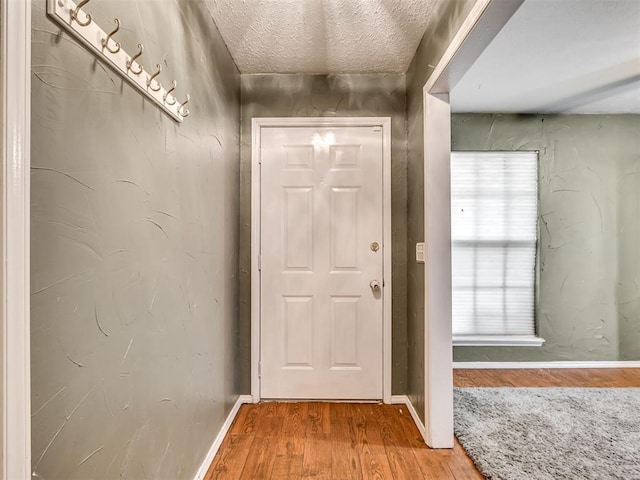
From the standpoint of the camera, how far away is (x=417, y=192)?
2.29 meters

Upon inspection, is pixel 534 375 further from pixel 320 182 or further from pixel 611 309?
pixel 320 182

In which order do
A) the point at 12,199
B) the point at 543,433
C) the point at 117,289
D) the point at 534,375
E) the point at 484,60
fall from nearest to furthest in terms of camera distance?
the point at 12,199, the point at 117,289, the point at 543,433, the point at 484,60, the point at 534,375

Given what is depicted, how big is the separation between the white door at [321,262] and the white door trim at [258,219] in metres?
0.04

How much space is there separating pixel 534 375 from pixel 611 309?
1034 millimetres

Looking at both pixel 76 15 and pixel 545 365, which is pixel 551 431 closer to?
pixel 545 365

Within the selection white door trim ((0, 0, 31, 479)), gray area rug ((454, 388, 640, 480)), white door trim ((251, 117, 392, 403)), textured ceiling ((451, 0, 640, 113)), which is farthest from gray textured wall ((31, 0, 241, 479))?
textured ceiling ((451, 0, 640, 113))

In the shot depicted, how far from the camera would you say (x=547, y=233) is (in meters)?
3.37

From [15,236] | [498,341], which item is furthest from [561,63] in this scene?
[15,236]

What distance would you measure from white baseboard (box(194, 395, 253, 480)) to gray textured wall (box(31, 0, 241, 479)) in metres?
0.07

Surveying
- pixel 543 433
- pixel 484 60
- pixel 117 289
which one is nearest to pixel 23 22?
pixel 117 289

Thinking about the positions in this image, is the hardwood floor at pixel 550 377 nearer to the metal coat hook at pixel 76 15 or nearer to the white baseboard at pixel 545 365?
the white baseboard at pixel 545 365

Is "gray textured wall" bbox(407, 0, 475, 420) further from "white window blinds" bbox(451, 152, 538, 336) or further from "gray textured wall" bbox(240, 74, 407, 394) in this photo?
"white window blinds" bbox(451, 152, 538, 336)

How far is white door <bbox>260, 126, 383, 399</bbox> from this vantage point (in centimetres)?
259

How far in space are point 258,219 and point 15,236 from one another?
76.6 inches
